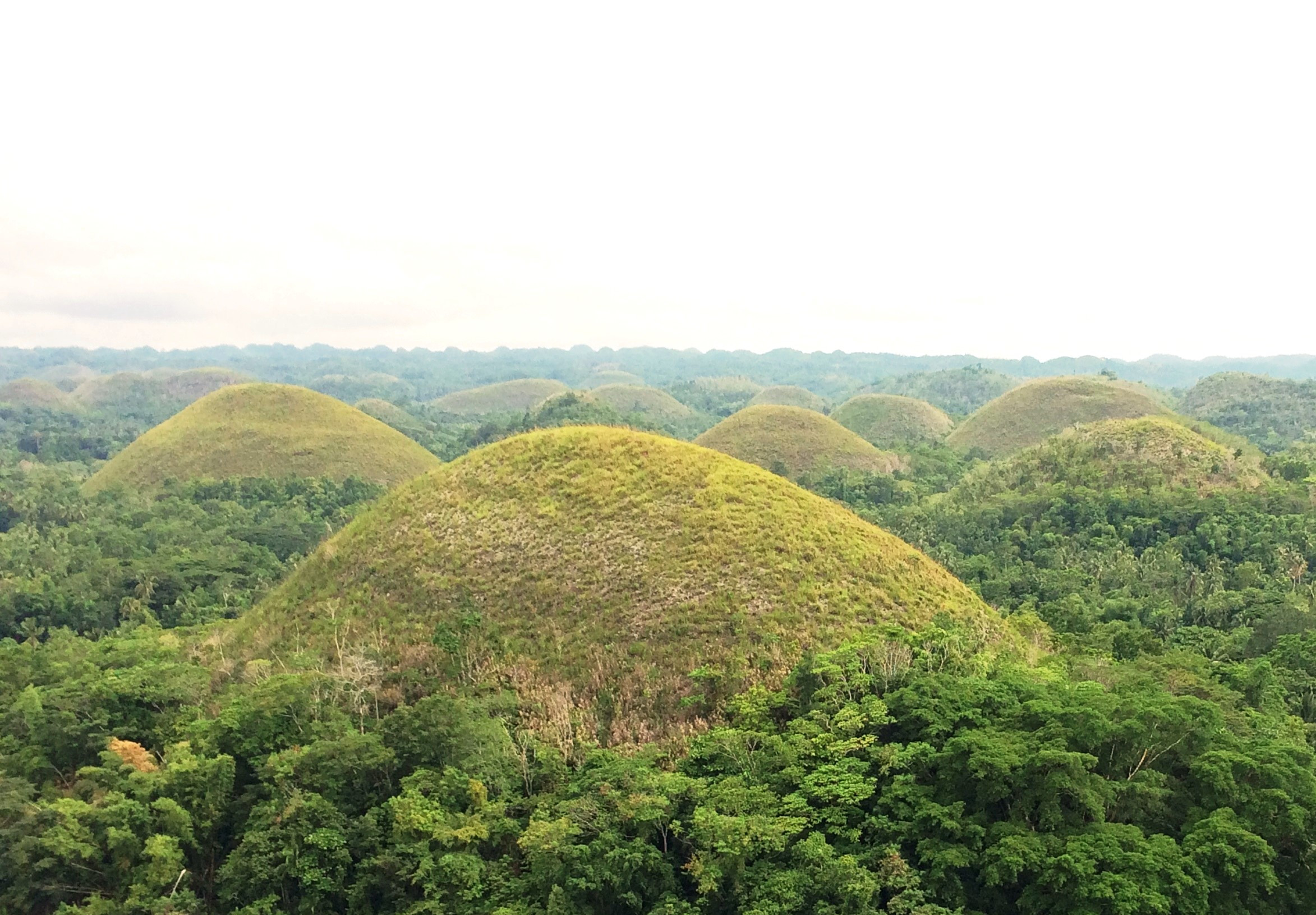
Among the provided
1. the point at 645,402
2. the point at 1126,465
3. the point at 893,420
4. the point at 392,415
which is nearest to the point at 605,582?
the point at 1126,465

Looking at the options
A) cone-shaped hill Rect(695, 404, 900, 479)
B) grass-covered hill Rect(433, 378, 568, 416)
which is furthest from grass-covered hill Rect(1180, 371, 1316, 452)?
grass-covered hill Rect(433, 378, 568, 416)

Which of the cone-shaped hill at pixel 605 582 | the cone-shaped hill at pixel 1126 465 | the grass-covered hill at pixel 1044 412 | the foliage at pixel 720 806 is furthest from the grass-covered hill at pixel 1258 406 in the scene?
the foliage at pixel 720 806

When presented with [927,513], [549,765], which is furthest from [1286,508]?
[549,765]

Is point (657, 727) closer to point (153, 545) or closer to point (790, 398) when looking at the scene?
point (153, 545)

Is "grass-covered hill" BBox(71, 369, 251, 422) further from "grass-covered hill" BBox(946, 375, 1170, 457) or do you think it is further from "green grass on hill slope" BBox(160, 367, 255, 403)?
"grass-covered hill" BBox(946, 375, 1170, 457)

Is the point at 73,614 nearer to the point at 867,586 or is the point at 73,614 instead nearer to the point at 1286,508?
the point at 867,586
